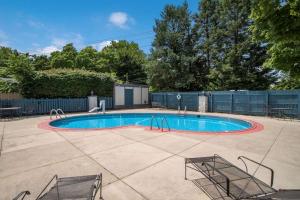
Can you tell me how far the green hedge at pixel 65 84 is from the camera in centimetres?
1529

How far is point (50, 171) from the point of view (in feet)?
13.6

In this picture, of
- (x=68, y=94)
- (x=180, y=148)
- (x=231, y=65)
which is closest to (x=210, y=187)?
(x=180, y=148)

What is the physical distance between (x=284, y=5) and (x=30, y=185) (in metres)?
6.30

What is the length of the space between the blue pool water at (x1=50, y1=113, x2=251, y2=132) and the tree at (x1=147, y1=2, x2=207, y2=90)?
935 centimetres

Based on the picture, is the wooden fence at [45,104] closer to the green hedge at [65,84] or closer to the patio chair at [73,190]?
the green hedge at [65,84]

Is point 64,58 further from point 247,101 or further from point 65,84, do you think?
point 247,101

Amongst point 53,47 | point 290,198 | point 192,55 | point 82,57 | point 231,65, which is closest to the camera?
point 290,198

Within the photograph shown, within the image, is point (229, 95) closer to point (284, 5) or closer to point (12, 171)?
point (284, 5)

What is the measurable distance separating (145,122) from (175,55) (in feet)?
41.7

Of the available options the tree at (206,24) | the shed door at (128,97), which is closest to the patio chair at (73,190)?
Result: the shed door at (128,97)

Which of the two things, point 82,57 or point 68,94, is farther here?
point 82,57

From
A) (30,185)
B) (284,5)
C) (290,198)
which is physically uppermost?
(284,5)

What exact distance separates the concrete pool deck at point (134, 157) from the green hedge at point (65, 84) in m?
8.13

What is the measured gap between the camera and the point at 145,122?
42.9 ft
